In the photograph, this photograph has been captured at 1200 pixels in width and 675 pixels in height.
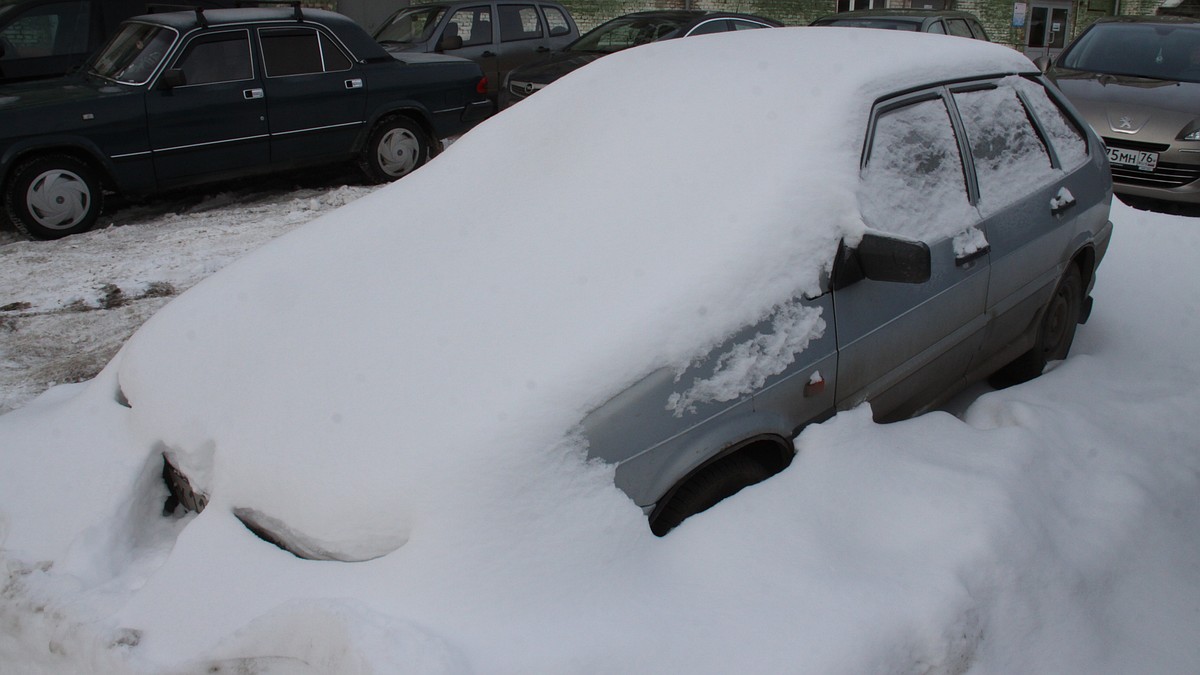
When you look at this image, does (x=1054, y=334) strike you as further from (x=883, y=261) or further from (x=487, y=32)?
(x=487, y=32)

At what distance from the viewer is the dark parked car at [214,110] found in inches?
264

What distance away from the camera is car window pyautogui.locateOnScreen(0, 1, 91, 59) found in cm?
860

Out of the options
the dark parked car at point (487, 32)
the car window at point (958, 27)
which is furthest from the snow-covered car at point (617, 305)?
the car window at point (958, 27)

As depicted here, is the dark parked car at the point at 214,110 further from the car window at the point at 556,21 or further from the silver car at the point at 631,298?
the silver car at the point at 631,298

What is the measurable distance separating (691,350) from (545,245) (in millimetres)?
582

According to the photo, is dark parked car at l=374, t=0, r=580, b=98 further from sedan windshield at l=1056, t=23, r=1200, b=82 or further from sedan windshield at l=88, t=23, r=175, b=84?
sedan windshield at l=1056, t=23, r=1200, b=82

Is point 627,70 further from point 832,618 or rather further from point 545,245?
point 832,618

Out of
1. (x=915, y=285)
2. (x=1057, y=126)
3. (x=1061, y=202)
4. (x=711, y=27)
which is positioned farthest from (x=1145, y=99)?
(x=915, y=285)

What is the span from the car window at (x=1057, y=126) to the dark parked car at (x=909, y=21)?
811 cm

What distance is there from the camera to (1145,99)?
7.55 m

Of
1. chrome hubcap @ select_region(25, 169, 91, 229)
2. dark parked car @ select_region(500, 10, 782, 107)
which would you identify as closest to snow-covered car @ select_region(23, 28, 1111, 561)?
chrome hubcap @ select_region(25, 169, 91, 229)

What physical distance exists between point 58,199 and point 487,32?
5773 millimetres

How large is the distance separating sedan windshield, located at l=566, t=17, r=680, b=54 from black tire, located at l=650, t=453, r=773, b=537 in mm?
8762

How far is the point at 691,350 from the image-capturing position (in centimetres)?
236
